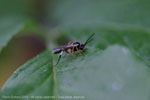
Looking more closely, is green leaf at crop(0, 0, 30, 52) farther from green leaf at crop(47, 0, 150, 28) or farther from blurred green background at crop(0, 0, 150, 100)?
green leaf at crop(47, 0, 150, 28)

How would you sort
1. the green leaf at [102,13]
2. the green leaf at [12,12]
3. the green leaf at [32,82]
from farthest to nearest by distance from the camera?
the green leaf at [12,12]
the green leaf at [102,13]
the green leaf at [32,82]

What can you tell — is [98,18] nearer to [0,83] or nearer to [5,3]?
[0,83]

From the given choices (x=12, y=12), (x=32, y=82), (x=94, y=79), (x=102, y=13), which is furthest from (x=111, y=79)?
(x=12, y=12)

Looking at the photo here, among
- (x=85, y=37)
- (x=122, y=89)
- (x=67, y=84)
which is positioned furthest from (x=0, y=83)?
(x=122, y=89)

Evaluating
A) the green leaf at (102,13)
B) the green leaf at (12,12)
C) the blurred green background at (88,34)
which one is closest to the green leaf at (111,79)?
the blurred green background at (88,34)

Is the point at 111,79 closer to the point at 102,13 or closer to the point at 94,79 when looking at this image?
the point at 94,79

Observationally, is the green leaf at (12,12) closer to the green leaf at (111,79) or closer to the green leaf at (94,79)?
the green leaf at (94,79)
